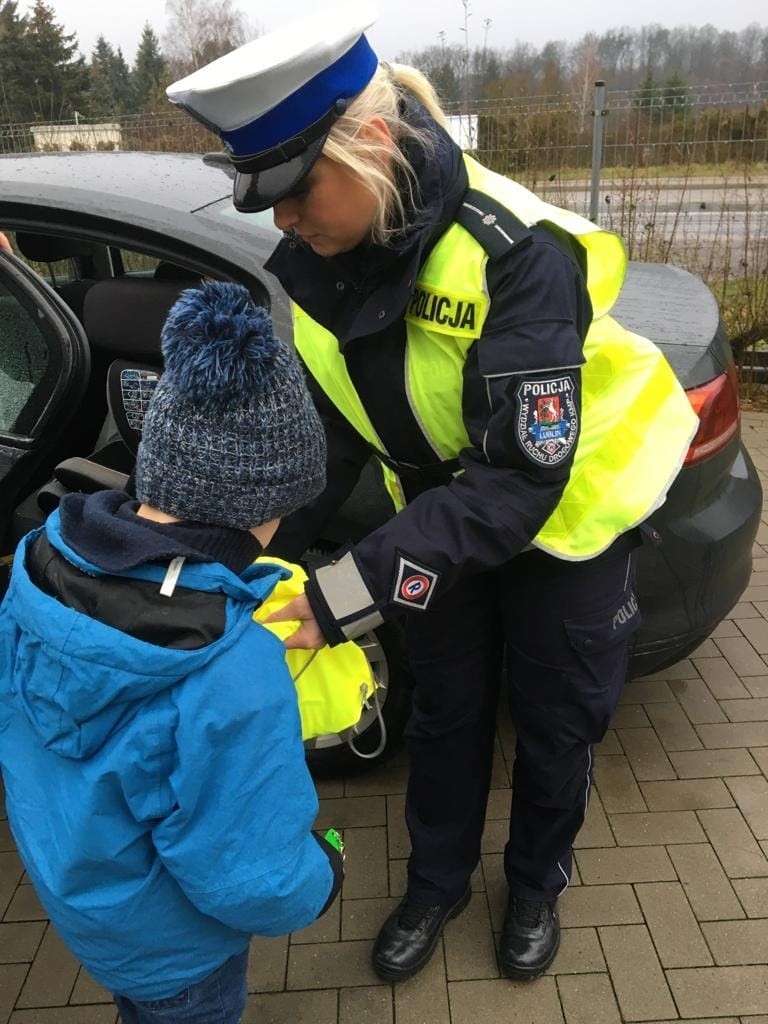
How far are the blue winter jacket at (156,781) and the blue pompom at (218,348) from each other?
23 centimetres

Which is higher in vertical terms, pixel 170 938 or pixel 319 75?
pixel 319 75

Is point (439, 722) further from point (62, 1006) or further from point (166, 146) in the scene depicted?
point (166, 146)

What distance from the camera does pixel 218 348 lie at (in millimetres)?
1060

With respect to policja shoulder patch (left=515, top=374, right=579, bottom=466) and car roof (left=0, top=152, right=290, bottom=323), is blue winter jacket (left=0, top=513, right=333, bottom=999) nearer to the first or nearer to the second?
policja shoulder patch (left=515, top=374, right=579, bottom=466)

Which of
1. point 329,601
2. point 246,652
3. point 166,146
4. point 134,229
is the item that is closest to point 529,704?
point 329,601

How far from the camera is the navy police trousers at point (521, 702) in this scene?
1.69 meters

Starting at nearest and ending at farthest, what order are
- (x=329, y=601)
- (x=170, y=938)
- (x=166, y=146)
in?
(x=170, y=938) < (x=329, y=601) < (x=166, y=146)

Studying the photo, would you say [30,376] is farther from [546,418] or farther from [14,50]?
[14,50]

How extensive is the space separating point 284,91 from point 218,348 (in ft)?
1.35

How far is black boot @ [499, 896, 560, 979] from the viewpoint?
196cm

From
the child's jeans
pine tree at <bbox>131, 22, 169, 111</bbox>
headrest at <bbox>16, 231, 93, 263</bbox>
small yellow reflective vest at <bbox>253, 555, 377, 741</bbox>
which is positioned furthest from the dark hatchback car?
pine tree at <bbox>131, 22, 169, 111</bbox>

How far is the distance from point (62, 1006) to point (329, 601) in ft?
4.07

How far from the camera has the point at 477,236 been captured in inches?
54.3

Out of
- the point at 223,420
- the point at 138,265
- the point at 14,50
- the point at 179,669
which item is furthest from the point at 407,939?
the point at 14,50
